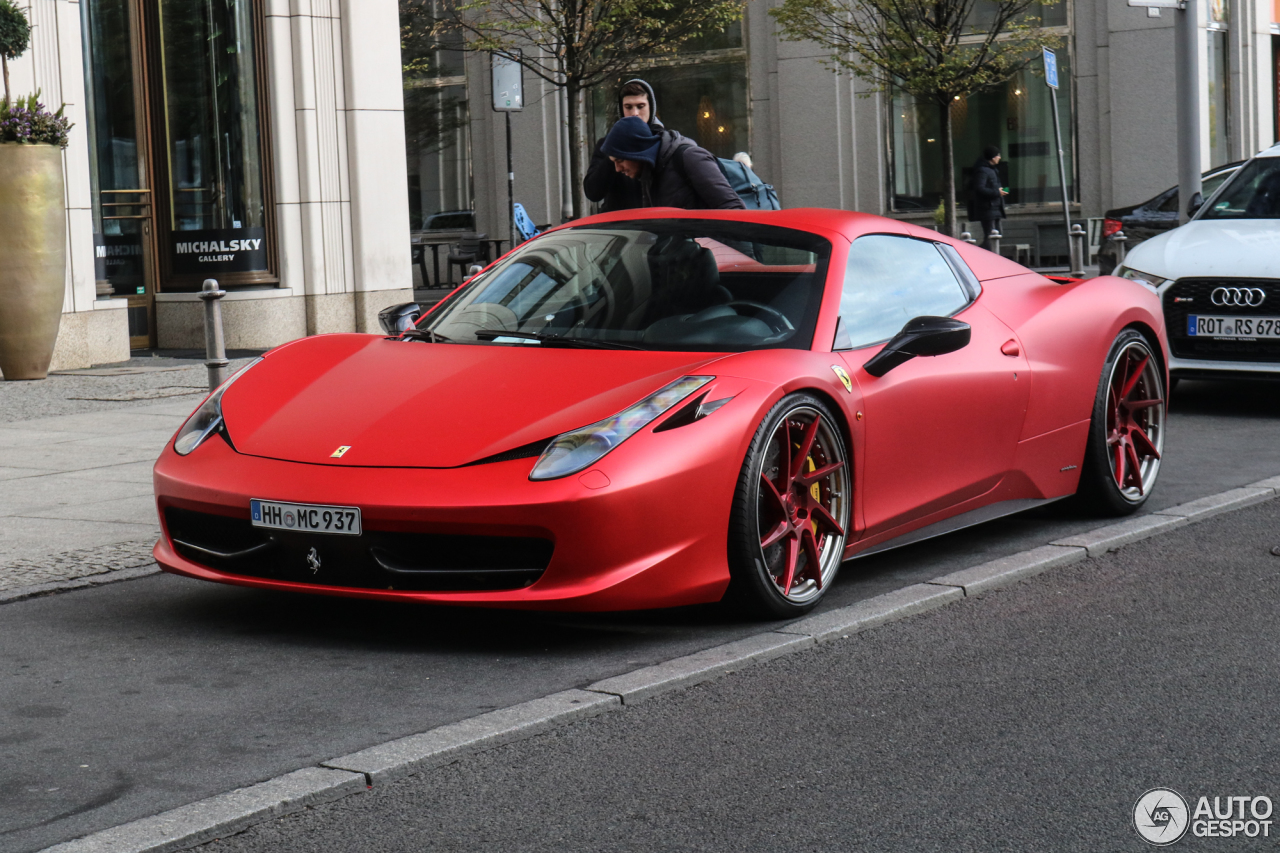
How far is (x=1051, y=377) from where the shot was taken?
6.16 meters

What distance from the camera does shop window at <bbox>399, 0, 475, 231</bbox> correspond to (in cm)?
3167

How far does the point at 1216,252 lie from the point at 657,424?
254 inches

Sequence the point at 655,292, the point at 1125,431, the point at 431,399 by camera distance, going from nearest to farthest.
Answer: the point at 431,399 → the point at 655,292 → the point at 1125,431

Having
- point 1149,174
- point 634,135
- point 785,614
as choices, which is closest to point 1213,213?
point 634,135

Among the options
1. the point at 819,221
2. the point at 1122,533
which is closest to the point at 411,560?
the point at 819,221

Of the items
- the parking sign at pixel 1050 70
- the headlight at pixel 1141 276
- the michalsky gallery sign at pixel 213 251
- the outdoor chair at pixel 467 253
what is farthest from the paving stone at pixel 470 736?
the outdoor chair at pixel 467 253

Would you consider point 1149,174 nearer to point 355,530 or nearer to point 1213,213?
point 1213,213

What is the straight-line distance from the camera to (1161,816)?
3328mm

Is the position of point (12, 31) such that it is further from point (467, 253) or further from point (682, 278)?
point (467, 253)

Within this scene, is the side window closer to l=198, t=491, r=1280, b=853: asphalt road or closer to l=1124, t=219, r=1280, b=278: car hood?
l=198, t=491, r=1280, b=853: asphalt road

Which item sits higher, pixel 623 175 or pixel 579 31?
pixel 579 31

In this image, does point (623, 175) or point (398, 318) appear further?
point (623, 175)

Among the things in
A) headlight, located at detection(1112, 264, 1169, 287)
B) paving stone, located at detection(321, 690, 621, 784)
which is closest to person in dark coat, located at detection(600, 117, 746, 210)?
headlight, located at detection(1112, 264, 1169, 287)

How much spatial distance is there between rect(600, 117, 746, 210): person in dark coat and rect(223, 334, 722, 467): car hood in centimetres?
243
